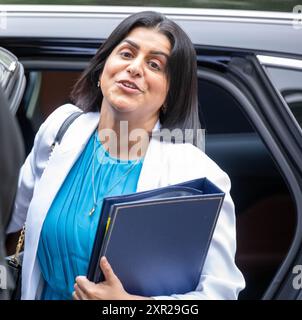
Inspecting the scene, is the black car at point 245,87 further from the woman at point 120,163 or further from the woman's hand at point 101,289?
the woman's hand at point 101,289

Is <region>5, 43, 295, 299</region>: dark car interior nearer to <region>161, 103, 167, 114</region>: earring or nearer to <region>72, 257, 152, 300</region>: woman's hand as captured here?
<region>161, 103, 167, 114</region>: earring

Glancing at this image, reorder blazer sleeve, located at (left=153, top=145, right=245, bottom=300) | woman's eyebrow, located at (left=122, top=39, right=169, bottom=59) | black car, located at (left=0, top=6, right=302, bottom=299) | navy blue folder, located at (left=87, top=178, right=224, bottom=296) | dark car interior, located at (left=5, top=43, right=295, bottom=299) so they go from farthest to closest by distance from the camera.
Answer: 1. dark car interior, located at (left=5, top=43, right=295, bottom=299)
2. black car, located at (left=0, top=6, right=302, bottom=299)
3. woman's eyebrow, located at (left=122, top=39, right=169, bottom=59)
4. blazer sleeve, located at (left=153, top=145, right=245, bottom=300)
5. navy blue folder, located at (left=87, top=178, right=224, bottom=296)

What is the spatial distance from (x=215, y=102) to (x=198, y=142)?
515 millimetres

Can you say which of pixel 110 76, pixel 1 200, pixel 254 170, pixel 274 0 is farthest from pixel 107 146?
pixel 274 0

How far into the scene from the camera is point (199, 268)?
1664mm

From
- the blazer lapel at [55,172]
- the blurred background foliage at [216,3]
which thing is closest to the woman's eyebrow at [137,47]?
the blazer lapel at [55,172]

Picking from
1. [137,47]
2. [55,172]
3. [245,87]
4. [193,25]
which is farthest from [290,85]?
[55,172]

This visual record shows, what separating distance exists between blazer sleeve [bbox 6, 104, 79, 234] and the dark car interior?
422 mm

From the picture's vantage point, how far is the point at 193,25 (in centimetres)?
214

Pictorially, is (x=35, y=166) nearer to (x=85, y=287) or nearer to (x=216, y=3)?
(x=85, y=287)

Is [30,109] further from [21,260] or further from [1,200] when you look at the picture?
[1,200]

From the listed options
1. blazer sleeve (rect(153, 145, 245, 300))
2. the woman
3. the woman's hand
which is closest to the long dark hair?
the woman

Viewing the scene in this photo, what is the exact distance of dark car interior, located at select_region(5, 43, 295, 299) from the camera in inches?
92.3

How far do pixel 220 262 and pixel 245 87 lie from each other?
21.7 inches
